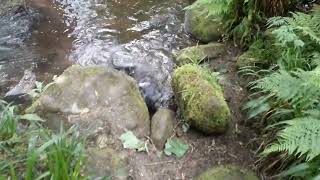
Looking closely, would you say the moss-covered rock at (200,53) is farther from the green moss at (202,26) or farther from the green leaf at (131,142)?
the green leaf at (131,142)

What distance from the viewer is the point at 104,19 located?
613 centimetres

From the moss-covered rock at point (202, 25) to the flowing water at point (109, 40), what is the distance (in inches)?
6.6

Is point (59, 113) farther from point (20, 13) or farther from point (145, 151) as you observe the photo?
point (20, 13)

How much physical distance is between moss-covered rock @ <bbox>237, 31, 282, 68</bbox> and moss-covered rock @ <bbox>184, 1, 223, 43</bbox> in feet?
2.40

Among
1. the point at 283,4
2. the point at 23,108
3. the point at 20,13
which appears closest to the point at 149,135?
the point at 23,108

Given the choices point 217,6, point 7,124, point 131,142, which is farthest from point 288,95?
point 7,124

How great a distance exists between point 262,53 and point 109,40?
2244 millimetres

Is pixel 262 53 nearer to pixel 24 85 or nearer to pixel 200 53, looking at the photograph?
pixel 200 53

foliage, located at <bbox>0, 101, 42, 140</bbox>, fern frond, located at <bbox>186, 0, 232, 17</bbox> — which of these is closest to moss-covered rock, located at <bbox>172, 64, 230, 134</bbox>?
fern frond, located at <bbox>186, 0, 232, 17</bbox>

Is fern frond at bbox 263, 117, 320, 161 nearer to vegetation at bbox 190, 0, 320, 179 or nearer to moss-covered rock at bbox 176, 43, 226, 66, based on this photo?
vegetation at bbox 190, 0, 320, 179

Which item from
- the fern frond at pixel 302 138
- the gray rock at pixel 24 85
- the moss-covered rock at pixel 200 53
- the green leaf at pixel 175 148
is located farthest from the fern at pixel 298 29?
the gray rock at pixel 24 85

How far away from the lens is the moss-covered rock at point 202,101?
144 inches

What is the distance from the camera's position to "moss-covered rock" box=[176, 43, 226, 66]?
478 cm

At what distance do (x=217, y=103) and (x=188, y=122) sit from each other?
0.35 meters
